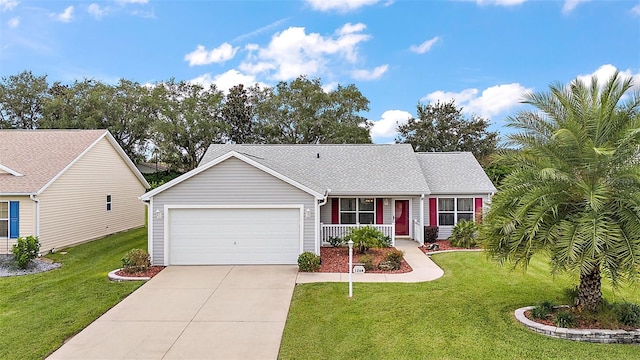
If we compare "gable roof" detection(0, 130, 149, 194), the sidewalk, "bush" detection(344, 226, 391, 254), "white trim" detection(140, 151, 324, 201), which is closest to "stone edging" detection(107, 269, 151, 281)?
"white trim" detection(140, 151, 324, 201)

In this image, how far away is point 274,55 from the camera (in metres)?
24.8

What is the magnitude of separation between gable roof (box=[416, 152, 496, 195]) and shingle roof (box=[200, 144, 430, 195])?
1.01 m

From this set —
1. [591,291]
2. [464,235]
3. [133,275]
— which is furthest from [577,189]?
[133,275]

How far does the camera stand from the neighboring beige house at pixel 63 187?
14.2m

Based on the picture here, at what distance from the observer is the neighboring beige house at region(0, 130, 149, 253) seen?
560 inches

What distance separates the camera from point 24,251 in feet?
40.8

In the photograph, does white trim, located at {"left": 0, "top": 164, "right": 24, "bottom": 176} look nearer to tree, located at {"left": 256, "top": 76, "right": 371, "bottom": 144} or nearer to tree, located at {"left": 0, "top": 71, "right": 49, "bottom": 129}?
tree, located at {"left": 256, "top": 76, "right": 371, "bottom": 144}

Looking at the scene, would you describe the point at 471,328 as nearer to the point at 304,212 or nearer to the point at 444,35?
the point at 304,212

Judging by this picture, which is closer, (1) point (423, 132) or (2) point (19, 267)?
(2) point (19, 267)

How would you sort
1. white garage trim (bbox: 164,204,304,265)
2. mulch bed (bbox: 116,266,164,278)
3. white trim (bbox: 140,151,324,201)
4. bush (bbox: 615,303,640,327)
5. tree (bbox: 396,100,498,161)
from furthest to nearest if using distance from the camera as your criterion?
1. tree (bbox: 396,100,498,161)
2. white garage trim (bbox: 164,204,304,265)
3. white trim (bbox: 140,151,324,201)
4. mulch bed (bbox: 116,266,164,278)
5. bush (bbox: 615,303,640,327)

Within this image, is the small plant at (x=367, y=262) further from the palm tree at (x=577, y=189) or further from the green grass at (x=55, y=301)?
the green grass at (x=55, y=301)

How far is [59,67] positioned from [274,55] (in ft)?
40.2

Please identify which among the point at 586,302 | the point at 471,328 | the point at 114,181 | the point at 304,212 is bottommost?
the point at 471,328

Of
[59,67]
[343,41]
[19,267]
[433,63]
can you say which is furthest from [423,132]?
[19,267]
